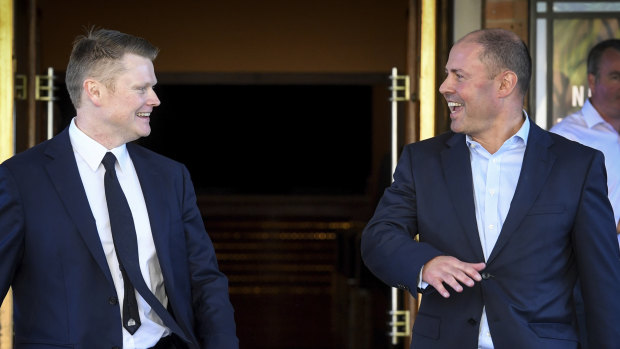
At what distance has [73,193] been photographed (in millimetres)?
2629

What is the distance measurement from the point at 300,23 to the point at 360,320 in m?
2.78

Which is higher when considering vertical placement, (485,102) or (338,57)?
(338,57)

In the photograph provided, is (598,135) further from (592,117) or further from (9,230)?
(9,230)

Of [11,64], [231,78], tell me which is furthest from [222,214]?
[11,64]

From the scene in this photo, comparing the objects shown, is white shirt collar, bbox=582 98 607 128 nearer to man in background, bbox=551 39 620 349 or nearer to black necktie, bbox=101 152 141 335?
man in background, bbox=551 39 620 349

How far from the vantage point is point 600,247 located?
106 inches

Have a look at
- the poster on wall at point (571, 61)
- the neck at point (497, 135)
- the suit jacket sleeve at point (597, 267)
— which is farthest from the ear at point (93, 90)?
the poster on wall at point (571, 61)

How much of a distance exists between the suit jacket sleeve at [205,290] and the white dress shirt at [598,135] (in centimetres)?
181

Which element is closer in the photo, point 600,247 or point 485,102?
point 600,247

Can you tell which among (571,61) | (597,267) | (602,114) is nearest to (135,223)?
(597,267)

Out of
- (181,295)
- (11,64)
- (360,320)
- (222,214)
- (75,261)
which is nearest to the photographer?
(75,261)

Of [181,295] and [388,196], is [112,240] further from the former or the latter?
[388,196]

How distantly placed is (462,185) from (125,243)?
938 millimetres

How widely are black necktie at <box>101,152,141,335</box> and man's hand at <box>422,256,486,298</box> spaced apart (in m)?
0.77
